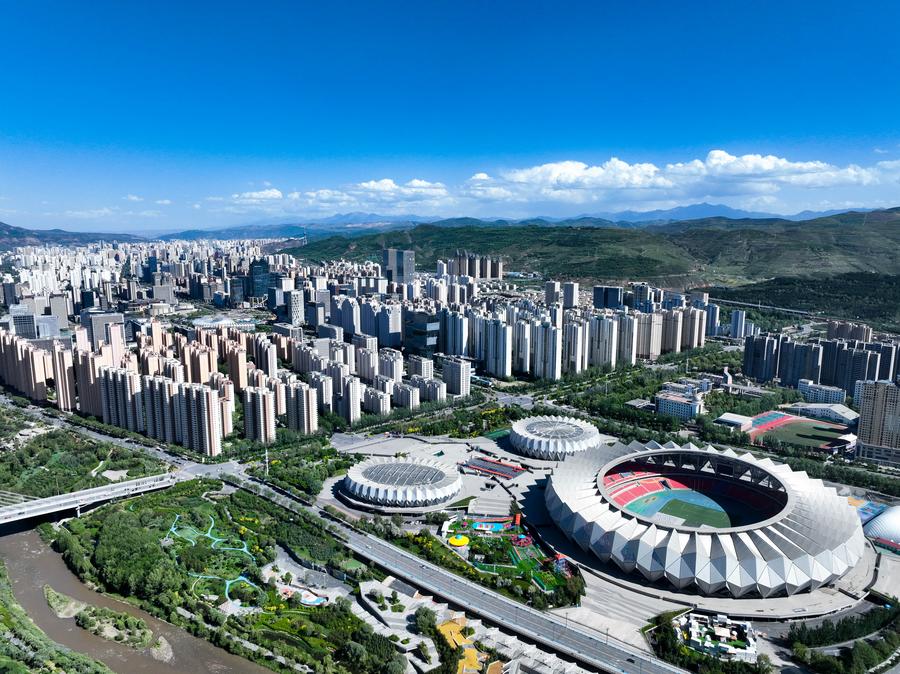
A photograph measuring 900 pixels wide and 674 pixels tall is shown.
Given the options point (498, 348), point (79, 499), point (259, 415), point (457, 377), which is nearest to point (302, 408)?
point (259, 415)

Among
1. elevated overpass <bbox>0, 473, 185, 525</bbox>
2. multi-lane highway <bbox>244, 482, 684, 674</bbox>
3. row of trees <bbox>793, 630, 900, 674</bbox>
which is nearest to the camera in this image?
row of trees <bbox>793, 630, 900, 674</bbox>

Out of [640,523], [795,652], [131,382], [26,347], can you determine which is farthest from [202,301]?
[795,652]

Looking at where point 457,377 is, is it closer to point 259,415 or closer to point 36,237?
point 259,415

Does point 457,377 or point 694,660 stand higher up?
point 457,377

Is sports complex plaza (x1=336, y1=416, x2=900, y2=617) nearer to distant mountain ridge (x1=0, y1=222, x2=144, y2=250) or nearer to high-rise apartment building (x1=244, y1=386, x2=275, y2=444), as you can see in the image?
high-rise apartment building (x1=244, y1=386, x2=275, y2=444)

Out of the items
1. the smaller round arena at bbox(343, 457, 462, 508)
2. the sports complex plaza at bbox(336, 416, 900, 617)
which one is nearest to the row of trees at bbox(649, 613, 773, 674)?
the sports complex plaza at bbox(336, 416, 900, 617)

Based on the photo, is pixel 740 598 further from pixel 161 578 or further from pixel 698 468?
pixel 161 578

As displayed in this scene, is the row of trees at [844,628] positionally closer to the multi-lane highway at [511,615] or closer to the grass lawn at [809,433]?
the multi-lane highway at [511,615]
